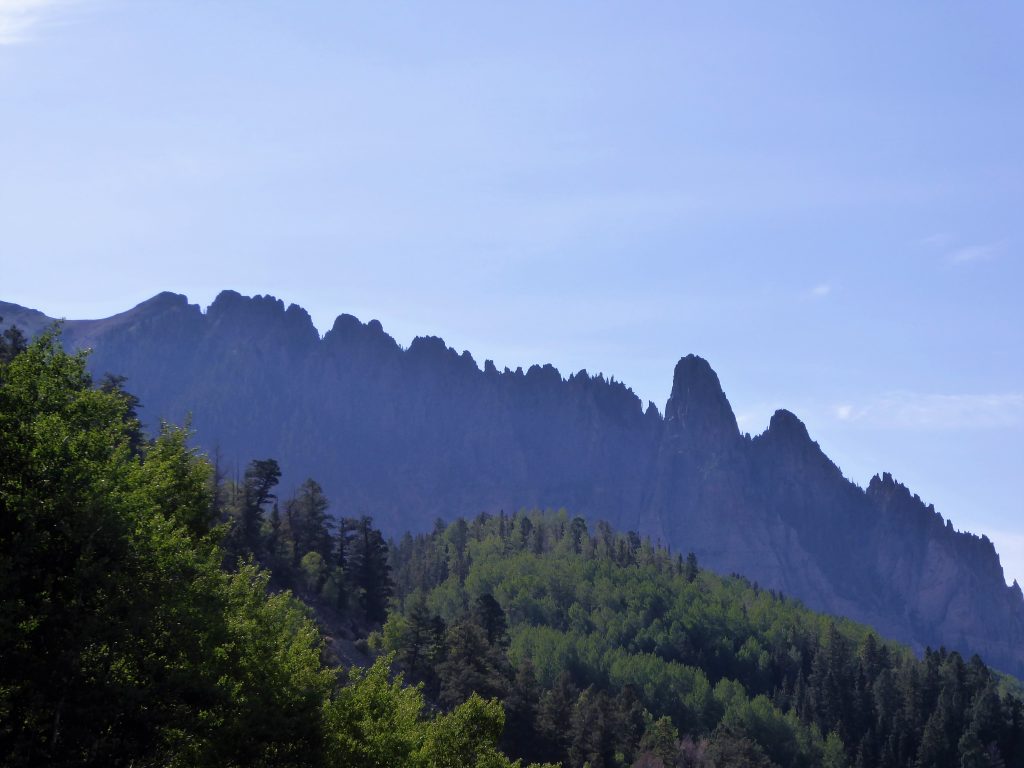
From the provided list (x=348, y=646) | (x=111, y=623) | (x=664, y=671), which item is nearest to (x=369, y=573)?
(x=348, y=646)

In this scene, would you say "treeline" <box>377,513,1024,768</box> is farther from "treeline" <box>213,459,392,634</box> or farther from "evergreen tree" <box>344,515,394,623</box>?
"treeline" <box>213,459,392,634</box>

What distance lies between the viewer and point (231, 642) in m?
27.3

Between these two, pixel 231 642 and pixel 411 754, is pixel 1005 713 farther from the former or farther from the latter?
pixel 231 642

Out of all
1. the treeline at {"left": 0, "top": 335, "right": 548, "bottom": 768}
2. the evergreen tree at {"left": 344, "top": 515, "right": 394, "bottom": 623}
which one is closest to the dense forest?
the treeline at {"left": 0, "top": 335, "right": 548, "bottom": 768}

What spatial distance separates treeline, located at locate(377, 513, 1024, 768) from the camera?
9706cm

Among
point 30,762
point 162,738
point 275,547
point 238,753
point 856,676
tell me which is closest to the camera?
point 30,762

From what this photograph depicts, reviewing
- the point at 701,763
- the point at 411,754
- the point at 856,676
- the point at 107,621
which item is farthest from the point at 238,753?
the point at 856,676

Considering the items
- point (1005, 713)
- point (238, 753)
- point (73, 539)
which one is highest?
point (73, 539)

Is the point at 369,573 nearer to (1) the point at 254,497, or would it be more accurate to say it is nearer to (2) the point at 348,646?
(1) the point at 254,497

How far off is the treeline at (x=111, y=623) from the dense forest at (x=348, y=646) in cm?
5

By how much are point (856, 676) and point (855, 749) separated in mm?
12722

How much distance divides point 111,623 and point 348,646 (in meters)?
72.9

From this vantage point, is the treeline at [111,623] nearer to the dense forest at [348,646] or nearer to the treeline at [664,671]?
the dense forest at [348,646]

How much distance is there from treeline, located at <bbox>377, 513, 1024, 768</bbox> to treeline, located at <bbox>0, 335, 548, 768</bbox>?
62222 mm
